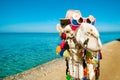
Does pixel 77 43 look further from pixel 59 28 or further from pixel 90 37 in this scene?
pixel 59 28

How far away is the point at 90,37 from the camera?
3.18 m

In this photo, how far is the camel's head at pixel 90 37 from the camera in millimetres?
3135

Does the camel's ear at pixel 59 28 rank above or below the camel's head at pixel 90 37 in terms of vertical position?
above

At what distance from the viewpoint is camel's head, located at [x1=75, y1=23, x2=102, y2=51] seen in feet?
10.3

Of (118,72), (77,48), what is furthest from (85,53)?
(118,72)

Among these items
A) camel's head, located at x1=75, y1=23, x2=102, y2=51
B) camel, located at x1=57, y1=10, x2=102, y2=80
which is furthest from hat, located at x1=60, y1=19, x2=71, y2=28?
camel's head, located at x1=75, y1=23, x2=102, y2=51

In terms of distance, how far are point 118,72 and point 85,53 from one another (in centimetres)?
940

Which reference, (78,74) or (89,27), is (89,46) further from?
(78,74)

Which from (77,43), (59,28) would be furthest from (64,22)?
(77,43)

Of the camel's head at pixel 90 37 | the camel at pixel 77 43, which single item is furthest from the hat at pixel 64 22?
the camel's head at pixel 90 37

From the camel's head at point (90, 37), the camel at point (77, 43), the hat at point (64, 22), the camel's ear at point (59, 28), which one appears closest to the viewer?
the camel's head at point (90, 37)

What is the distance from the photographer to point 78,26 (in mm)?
3592

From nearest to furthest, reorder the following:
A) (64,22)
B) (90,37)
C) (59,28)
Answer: (90,37), (64,22), (59,28)

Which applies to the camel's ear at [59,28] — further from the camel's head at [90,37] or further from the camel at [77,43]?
the camel's head at [90,37]
